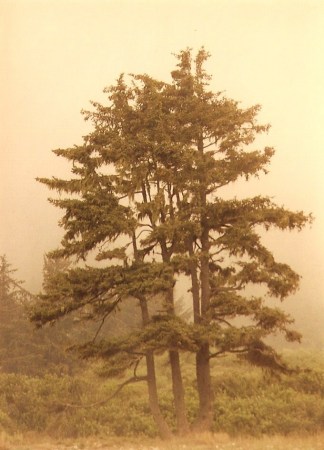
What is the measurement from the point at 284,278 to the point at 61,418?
29.0 feet

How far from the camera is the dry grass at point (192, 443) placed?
1110 centimetres

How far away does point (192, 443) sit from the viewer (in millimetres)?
11750

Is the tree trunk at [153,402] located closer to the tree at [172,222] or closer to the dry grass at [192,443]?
the tree at [172,222]

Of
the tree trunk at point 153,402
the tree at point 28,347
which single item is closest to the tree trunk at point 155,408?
the tree trunk at point 153,402

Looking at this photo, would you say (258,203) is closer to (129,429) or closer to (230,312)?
(230,312)

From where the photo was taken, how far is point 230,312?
502 inches

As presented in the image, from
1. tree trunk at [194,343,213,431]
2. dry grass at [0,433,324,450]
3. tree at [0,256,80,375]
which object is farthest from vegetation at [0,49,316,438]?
tree at [0,256,80,375]

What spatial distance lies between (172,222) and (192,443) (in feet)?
17.7

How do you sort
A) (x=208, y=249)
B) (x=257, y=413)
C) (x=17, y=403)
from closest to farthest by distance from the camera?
(x=208, y=249), (x=257, y=413), (x=17, y=403)

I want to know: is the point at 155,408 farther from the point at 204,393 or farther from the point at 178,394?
the point at 204,393

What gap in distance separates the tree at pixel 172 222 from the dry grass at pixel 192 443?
2.88 ft

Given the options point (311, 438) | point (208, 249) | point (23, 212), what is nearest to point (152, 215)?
point (208, 249)

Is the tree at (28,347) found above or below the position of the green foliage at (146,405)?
above

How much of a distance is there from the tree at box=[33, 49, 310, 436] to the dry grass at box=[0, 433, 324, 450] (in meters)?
0.88
